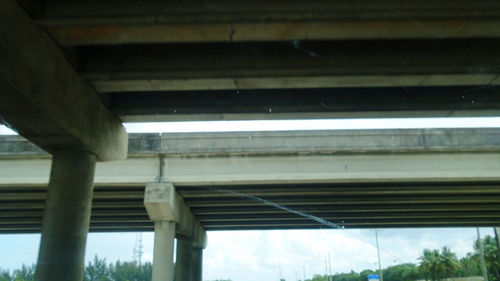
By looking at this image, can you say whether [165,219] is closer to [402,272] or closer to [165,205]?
[165,205]

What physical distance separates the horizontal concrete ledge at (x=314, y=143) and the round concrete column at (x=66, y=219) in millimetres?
8949

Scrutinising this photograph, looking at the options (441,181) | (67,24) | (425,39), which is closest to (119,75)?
(67,24)

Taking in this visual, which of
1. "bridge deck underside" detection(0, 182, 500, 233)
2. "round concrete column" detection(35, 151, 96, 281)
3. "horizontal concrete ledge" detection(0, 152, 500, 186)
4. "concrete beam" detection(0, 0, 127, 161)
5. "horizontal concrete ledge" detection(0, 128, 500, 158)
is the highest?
"horizontal concrete ledge" detection(0, 128, 500, 158)

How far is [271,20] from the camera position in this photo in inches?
256

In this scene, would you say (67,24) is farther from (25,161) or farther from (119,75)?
(25,161)

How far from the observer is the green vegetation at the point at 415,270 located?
64562 millimetres

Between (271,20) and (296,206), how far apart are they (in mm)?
17110

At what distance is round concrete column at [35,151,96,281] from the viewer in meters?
7.93

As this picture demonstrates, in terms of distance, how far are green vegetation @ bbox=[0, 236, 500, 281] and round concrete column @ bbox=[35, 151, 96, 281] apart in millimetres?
60748

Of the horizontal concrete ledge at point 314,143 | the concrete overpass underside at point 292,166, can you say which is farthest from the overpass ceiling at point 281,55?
the concrete overpass underside at point 292,166

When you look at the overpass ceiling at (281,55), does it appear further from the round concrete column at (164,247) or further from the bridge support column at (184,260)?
the bridge support column at (184,260)

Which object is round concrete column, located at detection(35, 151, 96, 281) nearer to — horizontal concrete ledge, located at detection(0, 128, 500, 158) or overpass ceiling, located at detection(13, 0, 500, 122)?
overpass ceiling, located at detection(13, 0, 500, 122)

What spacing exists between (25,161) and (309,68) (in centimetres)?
1421

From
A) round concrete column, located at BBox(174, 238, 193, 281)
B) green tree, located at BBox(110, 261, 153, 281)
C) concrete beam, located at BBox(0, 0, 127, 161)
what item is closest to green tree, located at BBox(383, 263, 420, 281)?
green tree, located at BBox(110, 261, 153, 281)
